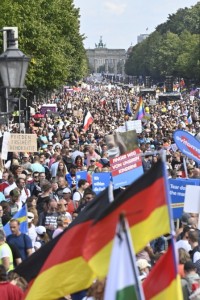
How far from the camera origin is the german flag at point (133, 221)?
21.1 ft

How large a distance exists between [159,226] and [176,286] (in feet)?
1.06

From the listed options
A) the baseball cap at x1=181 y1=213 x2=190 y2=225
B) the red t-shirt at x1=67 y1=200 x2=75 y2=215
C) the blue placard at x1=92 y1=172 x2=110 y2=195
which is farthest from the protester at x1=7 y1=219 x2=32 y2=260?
the blue placard at x1=92 y1=172 x2=110 y2=195

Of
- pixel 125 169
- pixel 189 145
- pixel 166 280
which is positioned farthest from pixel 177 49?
pixel 166 280

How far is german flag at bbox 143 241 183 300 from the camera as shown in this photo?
6.50 m

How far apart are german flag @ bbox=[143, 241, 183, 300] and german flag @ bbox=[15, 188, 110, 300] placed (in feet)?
1.18

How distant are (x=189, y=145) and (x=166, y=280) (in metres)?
11.3

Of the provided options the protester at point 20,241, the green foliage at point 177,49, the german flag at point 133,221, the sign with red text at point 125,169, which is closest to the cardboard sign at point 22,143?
the sign with red text at point 125,169

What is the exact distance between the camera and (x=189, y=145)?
17.8 m

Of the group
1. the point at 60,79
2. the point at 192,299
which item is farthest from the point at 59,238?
the point at 60,79

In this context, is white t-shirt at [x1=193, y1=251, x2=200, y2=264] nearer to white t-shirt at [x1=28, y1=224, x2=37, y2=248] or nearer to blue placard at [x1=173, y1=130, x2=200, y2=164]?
white t-shirt at [x1=28, y1=224, x2=37, y2=248]

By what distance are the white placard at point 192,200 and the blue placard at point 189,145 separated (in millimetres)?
5108

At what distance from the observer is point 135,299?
6.46m

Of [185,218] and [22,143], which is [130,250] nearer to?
[185,218]

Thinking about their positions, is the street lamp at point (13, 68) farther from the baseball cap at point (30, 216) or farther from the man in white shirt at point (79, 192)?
the man in white shirt at point (79, 192)
